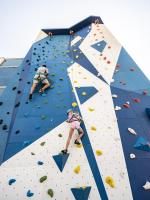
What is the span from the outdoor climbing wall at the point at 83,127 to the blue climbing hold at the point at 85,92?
33 mm

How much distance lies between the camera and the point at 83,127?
5.89 m

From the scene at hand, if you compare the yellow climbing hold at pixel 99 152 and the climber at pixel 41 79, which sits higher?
the climber at pixel 41 79

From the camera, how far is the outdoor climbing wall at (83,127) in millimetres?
4633

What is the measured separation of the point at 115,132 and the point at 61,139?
1.50 meters

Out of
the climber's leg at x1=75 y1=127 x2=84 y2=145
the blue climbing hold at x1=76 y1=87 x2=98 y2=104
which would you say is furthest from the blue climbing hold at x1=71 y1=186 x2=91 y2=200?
the blue climbing hold at x1=76 y1=87 x2=98 y2=104

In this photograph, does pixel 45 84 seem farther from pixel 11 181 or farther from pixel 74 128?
pixel 11 181

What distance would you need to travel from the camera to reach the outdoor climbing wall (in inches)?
182

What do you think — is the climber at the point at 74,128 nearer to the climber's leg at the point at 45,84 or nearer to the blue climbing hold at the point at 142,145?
the blue climbing hold at the point at 142,145

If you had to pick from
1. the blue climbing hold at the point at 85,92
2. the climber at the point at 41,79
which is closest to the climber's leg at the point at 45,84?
the climber at the point at 41,79

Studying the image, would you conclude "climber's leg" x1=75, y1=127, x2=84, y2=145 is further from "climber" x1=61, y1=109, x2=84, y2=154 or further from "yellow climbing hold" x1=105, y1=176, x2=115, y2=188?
"yellow climbing hold" x1=105, y1=176, x2=115, y2=188

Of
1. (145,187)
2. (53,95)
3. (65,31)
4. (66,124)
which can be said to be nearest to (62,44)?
(65,31)

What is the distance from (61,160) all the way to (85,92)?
2728 mm

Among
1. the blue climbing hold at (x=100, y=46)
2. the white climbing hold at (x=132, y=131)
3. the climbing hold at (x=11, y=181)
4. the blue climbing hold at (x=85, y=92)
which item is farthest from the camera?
the blue climbing hold at (x=100, y=46)

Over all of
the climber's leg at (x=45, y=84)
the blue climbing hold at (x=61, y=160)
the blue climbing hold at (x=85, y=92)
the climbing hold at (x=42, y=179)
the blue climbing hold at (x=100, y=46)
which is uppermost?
the blue climbing hold at (x=100, y=46)
